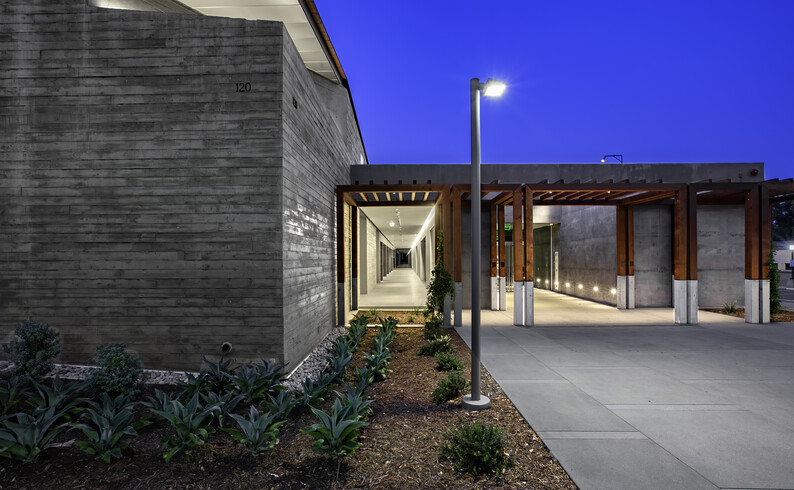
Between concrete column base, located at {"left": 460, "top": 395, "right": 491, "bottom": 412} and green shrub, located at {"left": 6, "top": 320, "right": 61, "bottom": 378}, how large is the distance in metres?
5.73

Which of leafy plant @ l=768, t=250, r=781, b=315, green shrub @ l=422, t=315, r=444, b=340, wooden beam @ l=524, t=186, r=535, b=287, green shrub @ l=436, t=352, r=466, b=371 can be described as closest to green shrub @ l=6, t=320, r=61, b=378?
green shrub @ l=436, t=352, r=466, b=371

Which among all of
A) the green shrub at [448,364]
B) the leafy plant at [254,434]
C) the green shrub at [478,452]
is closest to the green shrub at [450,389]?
the green shrub at [448,364]

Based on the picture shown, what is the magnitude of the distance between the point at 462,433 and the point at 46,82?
8141mm

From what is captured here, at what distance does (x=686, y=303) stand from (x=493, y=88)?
9.51m

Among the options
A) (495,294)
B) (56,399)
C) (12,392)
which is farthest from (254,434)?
(495,294)

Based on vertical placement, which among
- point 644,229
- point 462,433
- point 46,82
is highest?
point 46,82

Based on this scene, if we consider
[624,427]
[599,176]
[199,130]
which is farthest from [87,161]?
[599,176]

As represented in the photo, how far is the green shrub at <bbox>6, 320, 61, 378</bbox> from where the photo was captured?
15.6 feet

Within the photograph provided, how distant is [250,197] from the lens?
225 inches

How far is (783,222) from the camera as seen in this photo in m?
44.1

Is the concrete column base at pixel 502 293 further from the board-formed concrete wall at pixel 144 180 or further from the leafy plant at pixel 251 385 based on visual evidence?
the leafy plant at pixel 251 385

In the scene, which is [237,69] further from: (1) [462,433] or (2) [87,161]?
(1) [462,433]

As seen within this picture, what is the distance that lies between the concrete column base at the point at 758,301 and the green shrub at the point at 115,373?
48.6 feet

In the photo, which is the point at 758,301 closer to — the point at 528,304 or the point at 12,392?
the point at 528,304
